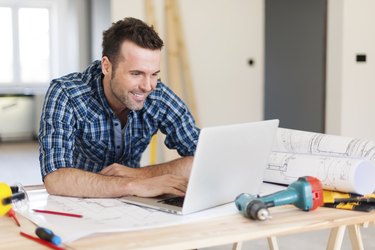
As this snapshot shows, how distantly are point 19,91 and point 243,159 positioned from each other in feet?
25.9

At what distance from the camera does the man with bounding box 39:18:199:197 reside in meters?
1.53

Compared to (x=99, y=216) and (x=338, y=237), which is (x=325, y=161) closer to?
(x=338, y=237)

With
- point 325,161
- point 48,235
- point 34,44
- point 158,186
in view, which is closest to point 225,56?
point 325,161

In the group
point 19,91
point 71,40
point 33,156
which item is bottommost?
point 33,156

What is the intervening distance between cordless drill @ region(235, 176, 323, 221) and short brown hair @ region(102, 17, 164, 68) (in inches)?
22.8

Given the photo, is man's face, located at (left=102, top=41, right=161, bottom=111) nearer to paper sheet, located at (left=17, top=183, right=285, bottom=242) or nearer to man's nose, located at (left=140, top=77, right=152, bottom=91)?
man's nose, located at (left=140, top=77, right=152, bottom=91)

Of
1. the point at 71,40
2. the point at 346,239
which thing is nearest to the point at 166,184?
the point at 346,239

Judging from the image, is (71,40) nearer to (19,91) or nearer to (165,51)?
(19,91)

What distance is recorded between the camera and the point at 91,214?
1302 millimetres

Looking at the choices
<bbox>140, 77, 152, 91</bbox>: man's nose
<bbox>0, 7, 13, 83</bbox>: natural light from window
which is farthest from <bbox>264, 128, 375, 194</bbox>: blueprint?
<bbox>0, 7, 13, 83</bbox>: natural light from window

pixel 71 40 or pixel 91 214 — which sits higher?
pixel 71 40

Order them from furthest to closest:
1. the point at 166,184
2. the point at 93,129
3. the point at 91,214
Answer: the point at 93,129 → the point at 166,184 → the point at 91,214

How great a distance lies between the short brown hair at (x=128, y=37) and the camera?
1.66 meters

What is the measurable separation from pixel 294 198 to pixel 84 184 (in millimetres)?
560
